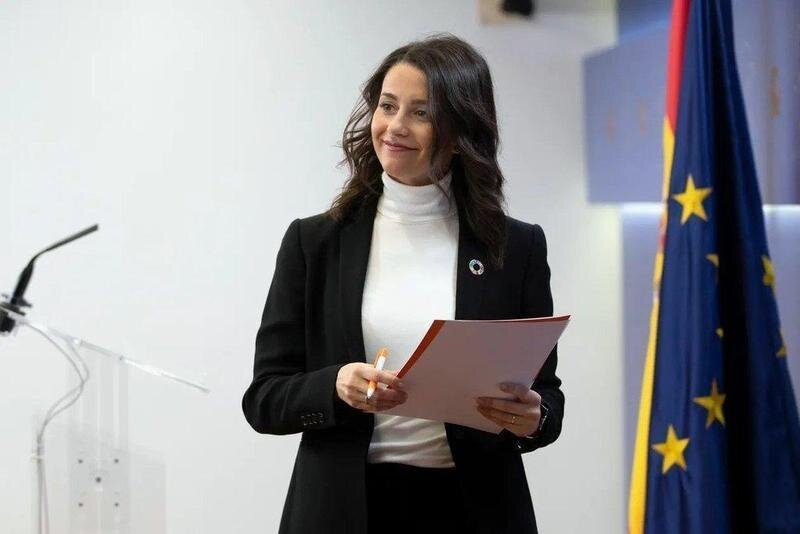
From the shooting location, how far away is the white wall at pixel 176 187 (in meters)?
3.04

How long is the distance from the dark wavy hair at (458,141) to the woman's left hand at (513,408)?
239 mm

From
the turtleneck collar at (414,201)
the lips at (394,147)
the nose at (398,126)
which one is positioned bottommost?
the turtleneck collar at (414,201)

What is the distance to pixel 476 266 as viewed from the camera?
163 cm

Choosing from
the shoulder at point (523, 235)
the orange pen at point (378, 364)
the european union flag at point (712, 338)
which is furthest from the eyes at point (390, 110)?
the european union flag at point (712, 338)

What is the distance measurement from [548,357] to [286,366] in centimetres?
41

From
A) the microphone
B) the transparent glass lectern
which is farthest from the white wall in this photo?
the microphone

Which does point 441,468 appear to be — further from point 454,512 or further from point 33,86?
point 33,86

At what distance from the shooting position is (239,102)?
3211mm

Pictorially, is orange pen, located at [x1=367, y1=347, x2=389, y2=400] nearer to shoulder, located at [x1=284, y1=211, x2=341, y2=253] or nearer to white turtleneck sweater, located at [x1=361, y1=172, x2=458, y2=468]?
white turtleneck sweater, located at [x1=361, y1=172, x2=458, y2=468]

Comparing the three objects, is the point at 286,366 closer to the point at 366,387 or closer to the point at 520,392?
the point at 366,387

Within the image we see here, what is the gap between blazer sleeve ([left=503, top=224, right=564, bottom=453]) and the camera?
5.19 feet

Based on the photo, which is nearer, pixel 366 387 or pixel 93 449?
pixel 366 387

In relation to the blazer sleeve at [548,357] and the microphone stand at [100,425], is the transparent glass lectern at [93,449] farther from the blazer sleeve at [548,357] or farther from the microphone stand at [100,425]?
the blazer sleeve at [548,357]

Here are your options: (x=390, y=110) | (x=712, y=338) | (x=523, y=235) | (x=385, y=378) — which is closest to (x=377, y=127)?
(x=390, y=110)
